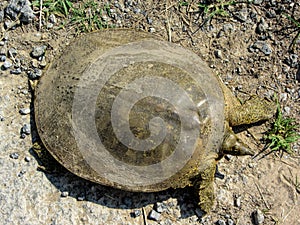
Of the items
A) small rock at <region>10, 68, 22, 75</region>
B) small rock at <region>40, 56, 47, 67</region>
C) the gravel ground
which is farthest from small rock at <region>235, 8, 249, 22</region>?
small rock at <region>10, 68, 22, 75</region>

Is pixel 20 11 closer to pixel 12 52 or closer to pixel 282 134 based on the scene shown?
pixel 12 52

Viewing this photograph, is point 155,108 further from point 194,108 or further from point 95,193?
point 95,193

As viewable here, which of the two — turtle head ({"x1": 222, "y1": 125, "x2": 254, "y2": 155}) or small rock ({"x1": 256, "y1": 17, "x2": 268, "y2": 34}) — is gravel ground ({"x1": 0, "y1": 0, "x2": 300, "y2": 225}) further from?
turtle head ({"x1": 222, "y1": 125, "x2": 254, "y2": 155})

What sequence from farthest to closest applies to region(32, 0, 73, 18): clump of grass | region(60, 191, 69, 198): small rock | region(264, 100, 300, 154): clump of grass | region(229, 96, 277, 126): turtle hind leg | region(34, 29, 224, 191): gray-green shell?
region(32, 0, 73, 18): clump of grass < region(264, 100, 300, 154): clump of grass < region(60, 191, 69, 198): small rock < region(229, 96, 277, 126): turtle hind leg < region(34, 29, 224, 191): gray-green shell

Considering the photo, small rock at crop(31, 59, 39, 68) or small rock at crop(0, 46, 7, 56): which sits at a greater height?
small rock at crop(0, 46, 7, 56)

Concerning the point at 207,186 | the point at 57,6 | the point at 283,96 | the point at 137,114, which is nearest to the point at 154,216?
the point at 207,186

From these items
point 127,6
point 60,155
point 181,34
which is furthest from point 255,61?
point 60,155
